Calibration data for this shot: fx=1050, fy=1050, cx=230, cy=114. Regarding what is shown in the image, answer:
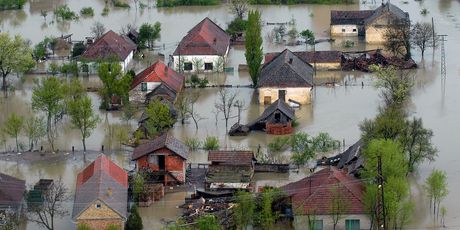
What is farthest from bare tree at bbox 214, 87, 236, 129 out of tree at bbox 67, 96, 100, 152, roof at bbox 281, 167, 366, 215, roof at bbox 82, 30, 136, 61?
roof at bbox 281, 167, 366, 215

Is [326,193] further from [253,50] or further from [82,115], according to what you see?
[253,50]

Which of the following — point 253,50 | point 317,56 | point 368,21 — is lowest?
point 317,56

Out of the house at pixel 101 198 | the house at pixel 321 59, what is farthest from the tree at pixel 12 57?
the house at pixel 101 198

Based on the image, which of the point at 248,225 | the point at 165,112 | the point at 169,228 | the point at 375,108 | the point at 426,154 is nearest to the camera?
the point at 169,228

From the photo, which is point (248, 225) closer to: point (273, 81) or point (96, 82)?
point (273, 81)

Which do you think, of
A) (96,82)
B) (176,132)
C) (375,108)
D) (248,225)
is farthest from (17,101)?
(248,225)

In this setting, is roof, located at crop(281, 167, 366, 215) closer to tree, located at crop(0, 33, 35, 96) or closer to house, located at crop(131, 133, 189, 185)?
house, located at crop(131, 133, 189, 185)

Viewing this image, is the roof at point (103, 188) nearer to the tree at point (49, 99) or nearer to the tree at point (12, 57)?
the tree at point (49, 99)

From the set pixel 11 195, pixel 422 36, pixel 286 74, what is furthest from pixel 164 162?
pixel 422 36
